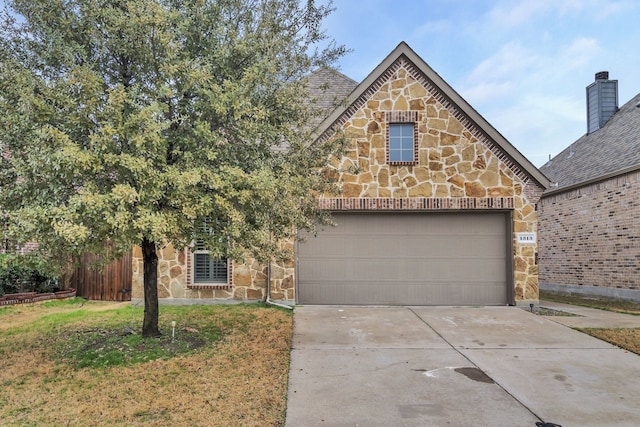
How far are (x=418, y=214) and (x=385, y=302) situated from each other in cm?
246

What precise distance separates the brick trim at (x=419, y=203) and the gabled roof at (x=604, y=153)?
5.08 m

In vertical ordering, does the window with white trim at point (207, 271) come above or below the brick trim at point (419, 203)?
below

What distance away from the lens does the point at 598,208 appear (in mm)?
14617

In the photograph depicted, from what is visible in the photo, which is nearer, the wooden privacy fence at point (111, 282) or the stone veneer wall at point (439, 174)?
the stone veneer wall at point (439, 174)

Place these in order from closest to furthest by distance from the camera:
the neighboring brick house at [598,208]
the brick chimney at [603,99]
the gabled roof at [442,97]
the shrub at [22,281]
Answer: the gabled roof at [442,97] < the shrub at [22,281] < the neighboring brick house at [598,208] < the brick chimney at [603,99]

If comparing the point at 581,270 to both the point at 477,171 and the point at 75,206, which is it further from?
the point at 75,206

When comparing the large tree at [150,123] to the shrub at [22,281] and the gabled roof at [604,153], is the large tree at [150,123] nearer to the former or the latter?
the shrub at [22,281]

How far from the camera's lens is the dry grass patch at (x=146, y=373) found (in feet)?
14.6

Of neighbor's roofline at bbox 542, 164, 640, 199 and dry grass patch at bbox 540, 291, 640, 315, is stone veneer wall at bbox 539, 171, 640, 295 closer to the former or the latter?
neighbor's roofline at bbox 542, 164, 640, 199

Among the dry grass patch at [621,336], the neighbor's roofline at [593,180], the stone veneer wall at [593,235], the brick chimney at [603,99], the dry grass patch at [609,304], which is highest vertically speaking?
the brick chimney at [603,99]

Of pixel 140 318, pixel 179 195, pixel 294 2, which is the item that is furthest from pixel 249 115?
pixel 140 318

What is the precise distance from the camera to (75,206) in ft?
16.1

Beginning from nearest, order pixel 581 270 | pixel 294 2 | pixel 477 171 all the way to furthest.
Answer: pixel 294 2
pixel 477 171
pixel 581 270

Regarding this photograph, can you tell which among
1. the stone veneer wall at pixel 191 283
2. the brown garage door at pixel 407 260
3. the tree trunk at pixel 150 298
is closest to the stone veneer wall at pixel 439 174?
the brown garage door at pixel 407 260
